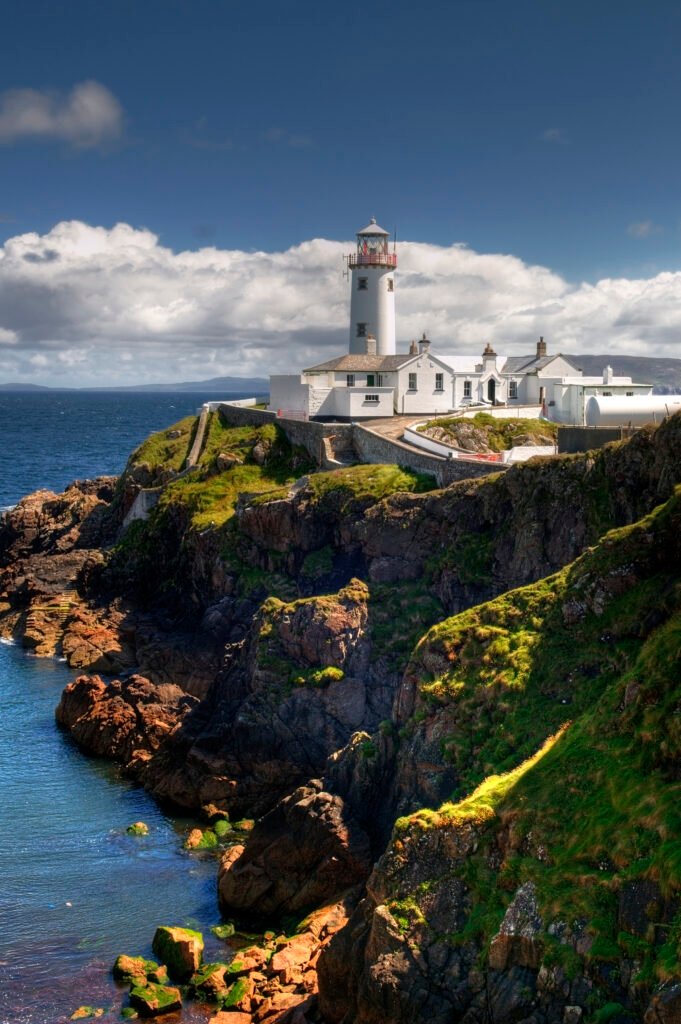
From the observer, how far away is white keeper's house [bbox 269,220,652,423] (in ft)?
245

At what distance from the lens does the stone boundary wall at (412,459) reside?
5309cm

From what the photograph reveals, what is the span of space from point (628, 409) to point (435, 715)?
24996 mm

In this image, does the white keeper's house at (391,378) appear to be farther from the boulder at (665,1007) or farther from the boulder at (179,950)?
the boulder at (665,1007)

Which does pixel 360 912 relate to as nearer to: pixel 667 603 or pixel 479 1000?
pixel 479 1000

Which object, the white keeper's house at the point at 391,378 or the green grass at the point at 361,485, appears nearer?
the green grass at the point at 361,485

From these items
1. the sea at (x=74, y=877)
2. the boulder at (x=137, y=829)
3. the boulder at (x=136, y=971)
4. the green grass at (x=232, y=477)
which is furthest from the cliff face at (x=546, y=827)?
the green grass at (x=232, y=477)

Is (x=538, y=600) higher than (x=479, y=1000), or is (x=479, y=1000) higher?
(x=538, y=600)

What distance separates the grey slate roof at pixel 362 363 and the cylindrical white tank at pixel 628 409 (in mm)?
26008

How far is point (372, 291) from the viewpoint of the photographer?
277 ft

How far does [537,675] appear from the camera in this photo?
3019 centimetres

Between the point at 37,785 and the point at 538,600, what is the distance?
23.1m

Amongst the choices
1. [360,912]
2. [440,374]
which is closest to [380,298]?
[440,374]

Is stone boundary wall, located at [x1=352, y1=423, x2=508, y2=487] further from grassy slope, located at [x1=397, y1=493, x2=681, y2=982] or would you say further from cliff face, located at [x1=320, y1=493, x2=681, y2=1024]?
cliff face, located at [x1=320, y1=493, x2=681, y2=1024]

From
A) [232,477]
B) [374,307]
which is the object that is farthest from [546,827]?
[374,307]
